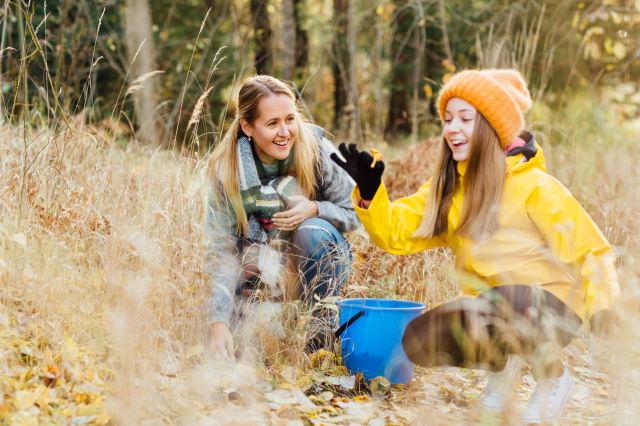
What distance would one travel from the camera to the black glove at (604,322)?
2.32 m

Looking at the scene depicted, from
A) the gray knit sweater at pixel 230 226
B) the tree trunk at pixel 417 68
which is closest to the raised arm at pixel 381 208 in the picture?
the gray knit sweater at pixel 230 226

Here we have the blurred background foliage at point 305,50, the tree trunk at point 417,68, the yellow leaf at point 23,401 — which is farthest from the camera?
the blurred background foliage at point 305,50

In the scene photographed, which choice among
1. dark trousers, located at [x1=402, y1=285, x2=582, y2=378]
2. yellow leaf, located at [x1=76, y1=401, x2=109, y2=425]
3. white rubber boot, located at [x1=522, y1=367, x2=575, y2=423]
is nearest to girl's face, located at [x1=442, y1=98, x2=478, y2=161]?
dark trousers, located at [x1=402, y1=285, x2=582, y2=378]

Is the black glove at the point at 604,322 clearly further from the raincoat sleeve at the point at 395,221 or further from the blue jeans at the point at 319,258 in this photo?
the blue jeans at the point at 319,258

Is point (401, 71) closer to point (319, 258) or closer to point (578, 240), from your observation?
point (319, 258)

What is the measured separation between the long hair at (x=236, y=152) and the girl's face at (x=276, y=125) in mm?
27

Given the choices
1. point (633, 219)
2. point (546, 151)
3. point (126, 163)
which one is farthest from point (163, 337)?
point (546, 151)

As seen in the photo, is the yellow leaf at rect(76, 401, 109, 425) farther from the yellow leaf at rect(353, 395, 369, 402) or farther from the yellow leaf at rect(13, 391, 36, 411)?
the yellow leaf at rect(353, 395, 369, 402)

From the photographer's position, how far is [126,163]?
4.59 m

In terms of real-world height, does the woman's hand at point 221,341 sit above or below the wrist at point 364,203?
below

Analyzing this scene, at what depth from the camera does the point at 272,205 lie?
325 cm

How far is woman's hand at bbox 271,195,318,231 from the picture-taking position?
317 centimetres

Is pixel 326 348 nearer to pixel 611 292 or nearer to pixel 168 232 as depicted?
pixel 168 232

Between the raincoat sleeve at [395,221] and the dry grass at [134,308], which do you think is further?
the raincoat sleeve at [395,221]
